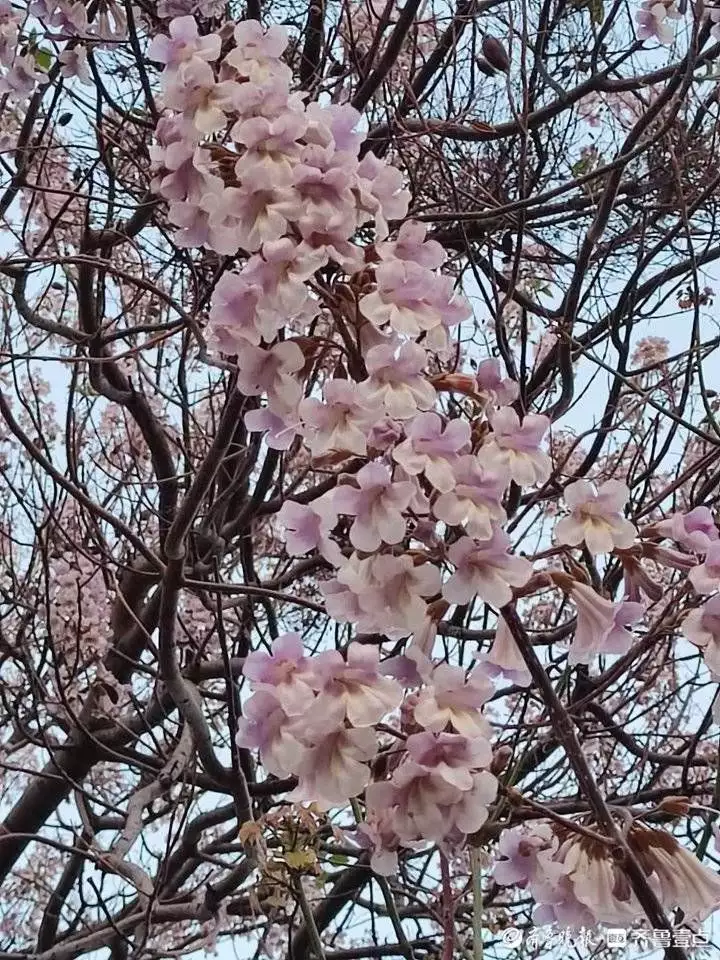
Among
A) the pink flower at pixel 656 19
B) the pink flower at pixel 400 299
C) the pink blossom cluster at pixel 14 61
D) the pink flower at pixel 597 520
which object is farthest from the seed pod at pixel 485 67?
the pink flower at pixel 597 520

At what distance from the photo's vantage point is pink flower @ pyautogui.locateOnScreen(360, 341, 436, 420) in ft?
2.93

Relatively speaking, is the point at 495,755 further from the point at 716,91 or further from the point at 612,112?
the point at 612,112

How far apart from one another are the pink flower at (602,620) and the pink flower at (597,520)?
1.8 inches

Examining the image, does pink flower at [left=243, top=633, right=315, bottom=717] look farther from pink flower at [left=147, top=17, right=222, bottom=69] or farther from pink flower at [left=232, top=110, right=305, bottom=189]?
pink flower at [left=147, top=17, right=222, bottom=69]

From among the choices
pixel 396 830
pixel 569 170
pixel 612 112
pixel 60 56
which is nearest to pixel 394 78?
pixel 569 170

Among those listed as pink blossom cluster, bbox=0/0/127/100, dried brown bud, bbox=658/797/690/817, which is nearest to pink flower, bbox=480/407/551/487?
dried brown bud, bbox=658/797/690/817

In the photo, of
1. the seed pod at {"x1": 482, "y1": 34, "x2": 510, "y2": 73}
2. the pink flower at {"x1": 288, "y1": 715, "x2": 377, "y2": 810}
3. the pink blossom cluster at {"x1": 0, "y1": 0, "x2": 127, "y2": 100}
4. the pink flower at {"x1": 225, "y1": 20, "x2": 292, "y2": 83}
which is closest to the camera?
the pink flower at {"x1": 288, "y1": 715, "x2": 377, "y2": 810}

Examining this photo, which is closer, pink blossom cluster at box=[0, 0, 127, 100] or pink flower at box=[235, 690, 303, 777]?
pink flower at box=[235, 690, 303, 777]

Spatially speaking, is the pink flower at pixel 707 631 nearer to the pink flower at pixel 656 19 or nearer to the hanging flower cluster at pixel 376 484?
the hanging flower cluster at pixel 376 484

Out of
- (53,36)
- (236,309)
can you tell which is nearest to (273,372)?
(236,309)

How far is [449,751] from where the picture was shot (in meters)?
0.83

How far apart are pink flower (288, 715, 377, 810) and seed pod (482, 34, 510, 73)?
7.94ft

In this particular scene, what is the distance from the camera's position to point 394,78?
3.06 metres

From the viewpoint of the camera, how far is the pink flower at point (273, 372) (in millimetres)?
980
